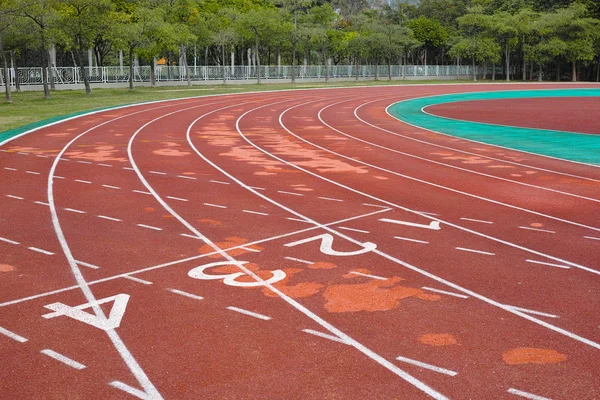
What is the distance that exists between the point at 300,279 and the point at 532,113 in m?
27.0

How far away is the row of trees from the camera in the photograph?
38.5m

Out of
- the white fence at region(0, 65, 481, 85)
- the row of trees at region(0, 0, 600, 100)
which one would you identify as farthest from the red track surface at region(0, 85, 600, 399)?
the white fence at region(0, 65, 481, 85)

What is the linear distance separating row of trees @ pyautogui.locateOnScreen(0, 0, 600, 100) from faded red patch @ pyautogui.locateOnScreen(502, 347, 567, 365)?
3258cm

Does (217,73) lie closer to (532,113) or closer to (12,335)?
(532,113)

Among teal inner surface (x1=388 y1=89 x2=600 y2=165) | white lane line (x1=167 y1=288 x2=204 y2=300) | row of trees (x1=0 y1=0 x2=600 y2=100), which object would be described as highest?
row of trees (x1=0 y1=0 x2=600 y2=100)

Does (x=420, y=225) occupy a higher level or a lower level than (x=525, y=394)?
higher

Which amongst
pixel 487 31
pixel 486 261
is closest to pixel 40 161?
pixel 486 261

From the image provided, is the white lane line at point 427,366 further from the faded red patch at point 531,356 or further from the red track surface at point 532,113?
the red track surface at point 532,113

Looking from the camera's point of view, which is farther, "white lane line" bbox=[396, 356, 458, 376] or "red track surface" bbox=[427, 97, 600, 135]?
"red track surface" bbox=[427, 97, 600, 135]

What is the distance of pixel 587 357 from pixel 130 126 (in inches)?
827

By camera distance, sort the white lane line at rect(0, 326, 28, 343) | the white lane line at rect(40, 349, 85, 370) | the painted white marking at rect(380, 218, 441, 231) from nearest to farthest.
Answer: the white lane line at rect(40, 349, 85, 370), the white lane line at rect(0, 326, 28, 343), the painted white marking at rect(380, 218, 441, 231)

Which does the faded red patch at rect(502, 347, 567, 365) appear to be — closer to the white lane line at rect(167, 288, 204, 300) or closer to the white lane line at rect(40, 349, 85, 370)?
the white lane line at rect(167, 288, 204, 300)

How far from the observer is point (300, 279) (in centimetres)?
734

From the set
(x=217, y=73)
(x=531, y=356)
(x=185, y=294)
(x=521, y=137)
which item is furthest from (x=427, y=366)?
(x=217, y=73)
